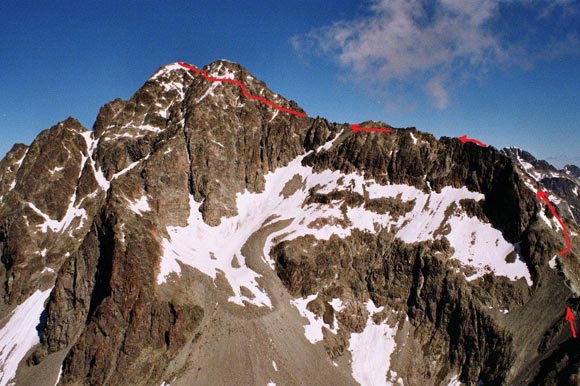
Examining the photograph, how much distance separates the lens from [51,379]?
76.8 meters

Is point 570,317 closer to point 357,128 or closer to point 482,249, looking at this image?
point 482,249

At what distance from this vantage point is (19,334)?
91625 millimetres

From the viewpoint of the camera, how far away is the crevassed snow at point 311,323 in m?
86.4

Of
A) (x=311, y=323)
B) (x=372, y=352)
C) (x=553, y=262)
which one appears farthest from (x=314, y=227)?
(x=553, y=262)

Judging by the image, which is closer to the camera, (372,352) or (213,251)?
(372,352)

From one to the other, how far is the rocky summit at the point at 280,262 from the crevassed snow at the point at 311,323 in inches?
19.5

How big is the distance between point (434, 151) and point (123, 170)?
95008 millimetres

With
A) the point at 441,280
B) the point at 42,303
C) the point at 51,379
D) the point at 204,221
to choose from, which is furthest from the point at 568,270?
the point at 42,303

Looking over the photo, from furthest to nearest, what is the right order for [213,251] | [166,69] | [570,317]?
[166,69] → [213,251] → [570,317]

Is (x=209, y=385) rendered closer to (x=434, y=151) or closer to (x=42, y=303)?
(x=42, y=303)

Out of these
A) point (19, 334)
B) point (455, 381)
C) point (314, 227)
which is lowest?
point (19, 334)

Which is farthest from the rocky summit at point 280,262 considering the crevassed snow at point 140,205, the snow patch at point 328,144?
the snow patch at point 328,144

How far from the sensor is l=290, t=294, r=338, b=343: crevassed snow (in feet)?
283

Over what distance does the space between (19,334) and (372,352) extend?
78.9 metres
